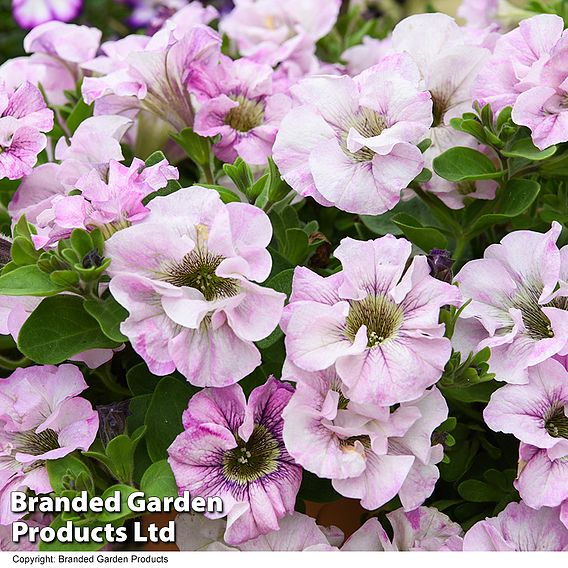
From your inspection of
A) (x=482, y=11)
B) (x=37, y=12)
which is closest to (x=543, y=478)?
(x=482, y=11)

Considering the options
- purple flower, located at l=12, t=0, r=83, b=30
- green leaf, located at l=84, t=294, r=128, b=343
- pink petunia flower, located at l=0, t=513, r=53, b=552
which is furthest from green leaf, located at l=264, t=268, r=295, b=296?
purple flower, located at l=12, t=0, r=83, b=30

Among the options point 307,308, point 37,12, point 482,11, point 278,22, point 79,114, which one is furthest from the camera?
point 37,12

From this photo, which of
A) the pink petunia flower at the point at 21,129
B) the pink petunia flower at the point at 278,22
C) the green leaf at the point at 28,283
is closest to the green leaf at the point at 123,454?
the green leaf at the point at 28,283

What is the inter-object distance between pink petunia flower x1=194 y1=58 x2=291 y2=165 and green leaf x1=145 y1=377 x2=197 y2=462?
0.19 meters

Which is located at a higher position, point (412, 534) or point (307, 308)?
point (307, 308)

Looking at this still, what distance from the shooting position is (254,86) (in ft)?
2.22

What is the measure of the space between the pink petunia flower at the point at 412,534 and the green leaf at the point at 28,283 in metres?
0.25

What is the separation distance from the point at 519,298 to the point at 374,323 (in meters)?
0.11

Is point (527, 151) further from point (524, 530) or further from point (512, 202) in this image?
point (524, 530)

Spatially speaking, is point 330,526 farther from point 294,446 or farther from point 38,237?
point 38,237

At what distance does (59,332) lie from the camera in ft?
1.75

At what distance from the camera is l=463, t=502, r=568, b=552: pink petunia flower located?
0.52 m

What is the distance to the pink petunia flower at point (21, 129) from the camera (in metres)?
0.59

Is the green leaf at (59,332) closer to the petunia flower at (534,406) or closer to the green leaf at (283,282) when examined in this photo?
the green leaf at (283,282)
